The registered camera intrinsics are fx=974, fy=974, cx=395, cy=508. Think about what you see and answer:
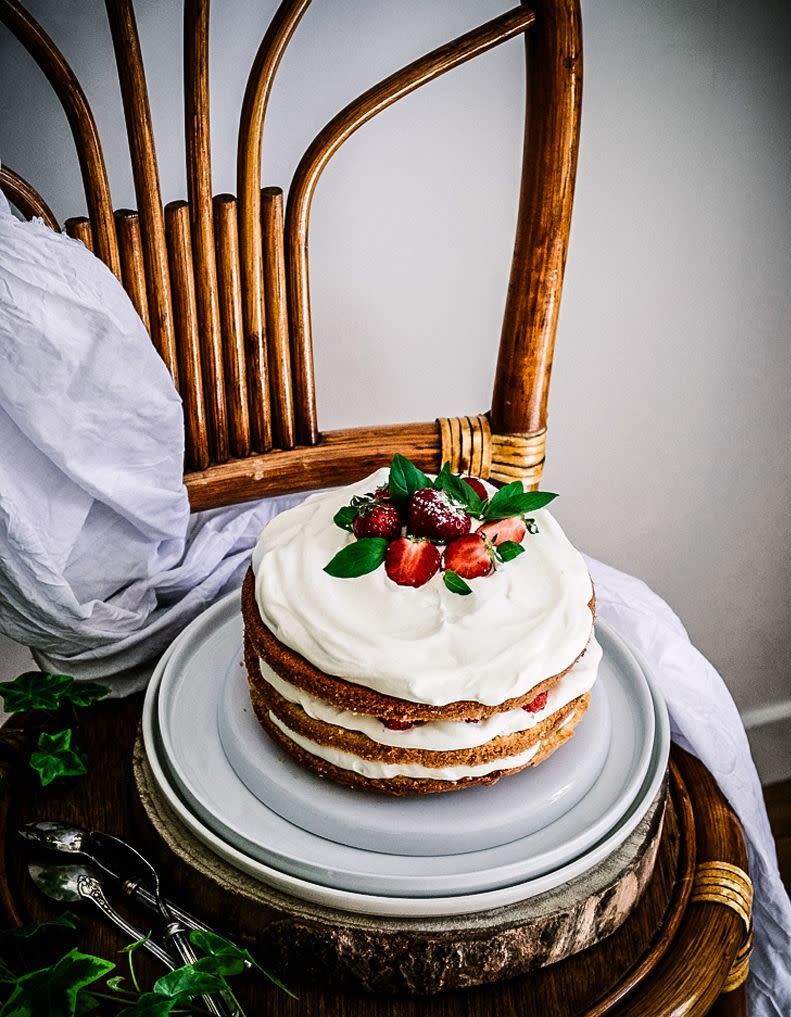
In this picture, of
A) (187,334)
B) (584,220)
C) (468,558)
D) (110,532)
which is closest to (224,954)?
(468,558)

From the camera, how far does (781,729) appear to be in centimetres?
208

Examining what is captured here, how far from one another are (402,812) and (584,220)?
0.98m

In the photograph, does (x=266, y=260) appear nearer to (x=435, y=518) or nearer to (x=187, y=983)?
(x=435, y=518)

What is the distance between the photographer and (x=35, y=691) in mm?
918

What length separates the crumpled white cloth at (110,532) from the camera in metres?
0.89

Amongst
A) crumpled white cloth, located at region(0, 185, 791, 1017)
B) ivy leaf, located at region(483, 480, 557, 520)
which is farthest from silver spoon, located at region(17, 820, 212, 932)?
ivy leaf, located at region(483, 480, 557, 520)

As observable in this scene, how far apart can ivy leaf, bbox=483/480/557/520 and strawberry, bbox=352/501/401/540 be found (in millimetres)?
87

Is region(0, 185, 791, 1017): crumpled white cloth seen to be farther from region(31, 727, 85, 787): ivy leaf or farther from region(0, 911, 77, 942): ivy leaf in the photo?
region(0, 911, 77, 942): ivy leaf

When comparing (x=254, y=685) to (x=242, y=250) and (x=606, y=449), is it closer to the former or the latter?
(x=242, y=250)

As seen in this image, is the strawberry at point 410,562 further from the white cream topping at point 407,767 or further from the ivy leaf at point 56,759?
the ivy leaf at point 56,759

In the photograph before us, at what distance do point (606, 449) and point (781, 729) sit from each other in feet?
2.76

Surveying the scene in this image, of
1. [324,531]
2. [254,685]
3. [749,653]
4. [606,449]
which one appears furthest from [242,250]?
[749,653]

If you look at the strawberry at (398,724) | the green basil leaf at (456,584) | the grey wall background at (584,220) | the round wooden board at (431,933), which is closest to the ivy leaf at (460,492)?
the green basil leaf at (456,584)

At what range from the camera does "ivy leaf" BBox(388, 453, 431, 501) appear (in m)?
0.88
